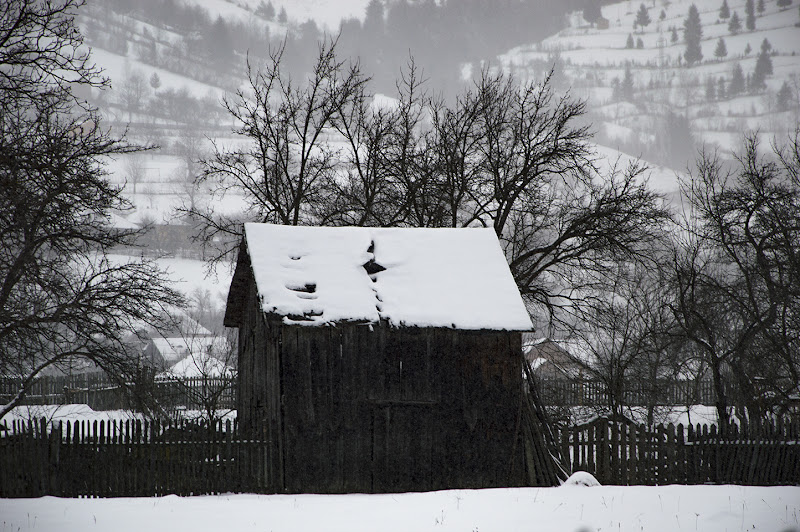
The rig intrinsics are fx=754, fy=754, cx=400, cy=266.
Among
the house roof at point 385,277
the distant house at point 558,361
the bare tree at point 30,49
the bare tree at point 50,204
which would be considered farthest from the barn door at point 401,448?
the bare tree at point 30,49

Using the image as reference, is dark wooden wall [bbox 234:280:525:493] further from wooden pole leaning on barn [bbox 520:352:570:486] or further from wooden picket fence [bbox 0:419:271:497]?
wooden picket fence [bbox 0:419:271:497]

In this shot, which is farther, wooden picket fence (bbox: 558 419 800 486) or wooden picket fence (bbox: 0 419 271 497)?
wooden picket fence (bbox: 558 419 800 486)

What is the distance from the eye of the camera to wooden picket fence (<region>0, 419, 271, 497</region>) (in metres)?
13.9

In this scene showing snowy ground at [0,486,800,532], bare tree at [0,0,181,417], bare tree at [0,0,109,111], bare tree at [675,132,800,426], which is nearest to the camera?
snowy ground at [0,486,800,532]

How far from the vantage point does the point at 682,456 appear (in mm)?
15750

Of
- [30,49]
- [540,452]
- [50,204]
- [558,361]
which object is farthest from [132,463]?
[558,361]

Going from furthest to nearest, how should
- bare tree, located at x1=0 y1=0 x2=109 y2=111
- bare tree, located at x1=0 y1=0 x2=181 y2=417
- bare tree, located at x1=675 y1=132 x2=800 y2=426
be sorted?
bare tree, located at x1=675 y1=132 x2=800 y2=426, bare tree, located at x1=0 y1=0 x2=109 y2=111, bare tree, located at x1=0 y1=0 x2=181 y2=417

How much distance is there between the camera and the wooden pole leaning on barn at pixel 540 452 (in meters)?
15.2

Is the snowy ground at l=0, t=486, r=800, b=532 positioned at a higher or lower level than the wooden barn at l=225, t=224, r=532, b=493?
lower

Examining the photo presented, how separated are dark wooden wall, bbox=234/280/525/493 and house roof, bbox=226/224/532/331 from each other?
1.08 ft

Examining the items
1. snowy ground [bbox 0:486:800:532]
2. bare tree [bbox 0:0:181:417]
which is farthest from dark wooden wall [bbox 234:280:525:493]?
bare tree [bbox 0:0:181:417]

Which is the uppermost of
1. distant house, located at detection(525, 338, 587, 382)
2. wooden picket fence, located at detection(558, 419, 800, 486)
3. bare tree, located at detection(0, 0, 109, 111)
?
bare tree, located at detection(0, 0, 109, 111)

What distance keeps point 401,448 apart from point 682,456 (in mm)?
5975

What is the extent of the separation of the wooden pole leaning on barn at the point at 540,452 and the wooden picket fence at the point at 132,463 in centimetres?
518
